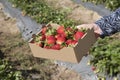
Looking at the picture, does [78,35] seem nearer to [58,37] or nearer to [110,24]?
[58,37]

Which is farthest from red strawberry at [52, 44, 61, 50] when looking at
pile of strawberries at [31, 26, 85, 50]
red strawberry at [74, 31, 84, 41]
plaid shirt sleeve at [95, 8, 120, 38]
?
plaid shirt sleeve at [95, 8, 120, 38]

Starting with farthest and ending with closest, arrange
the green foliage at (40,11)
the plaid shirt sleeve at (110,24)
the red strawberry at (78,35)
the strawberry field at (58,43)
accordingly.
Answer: the green foliage at (40,11)
the plaid shirt sleeve at (110,24)
the strawberry field at (58,43)
the red strawberry at (78,35)

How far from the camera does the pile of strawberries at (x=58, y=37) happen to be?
12.0 ft

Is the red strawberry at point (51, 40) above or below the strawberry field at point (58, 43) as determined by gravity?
below

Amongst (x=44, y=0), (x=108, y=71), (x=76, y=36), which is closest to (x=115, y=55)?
(x=108, y=71)

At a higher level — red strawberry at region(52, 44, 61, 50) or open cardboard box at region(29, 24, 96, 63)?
red strawberry at region(52, 44, 61, 50)

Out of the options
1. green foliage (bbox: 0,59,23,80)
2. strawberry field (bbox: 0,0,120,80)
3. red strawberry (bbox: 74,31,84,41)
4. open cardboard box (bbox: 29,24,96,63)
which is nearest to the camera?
open cardboard box (bbox: 29,24,96,63)

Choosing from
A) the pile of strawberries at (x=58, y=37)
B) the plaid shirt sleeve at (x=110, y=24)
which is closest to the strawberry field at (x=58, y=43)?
the pile of strawberries at (x=58, y=37)

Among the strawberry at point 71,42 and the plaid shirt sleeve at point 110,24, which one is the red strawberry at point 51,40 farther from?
the plaid shirt sleeve at point 110,24

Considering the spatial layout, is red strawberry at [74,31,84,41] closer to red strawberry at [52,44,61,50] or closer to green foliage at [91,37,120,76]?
red strawberry at [52,44,61,50]

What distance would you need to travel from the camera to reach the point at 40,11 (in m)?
8.59

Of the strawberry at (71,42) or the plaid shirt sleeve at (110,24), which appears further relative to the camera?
the plaid shirt sleeve at (110,24)

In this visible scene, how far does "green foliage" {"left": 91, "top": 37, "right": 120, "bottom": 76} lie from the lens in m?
4.70

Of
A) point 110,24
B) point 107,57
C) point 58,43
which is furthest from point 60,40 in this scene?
point 107,57
